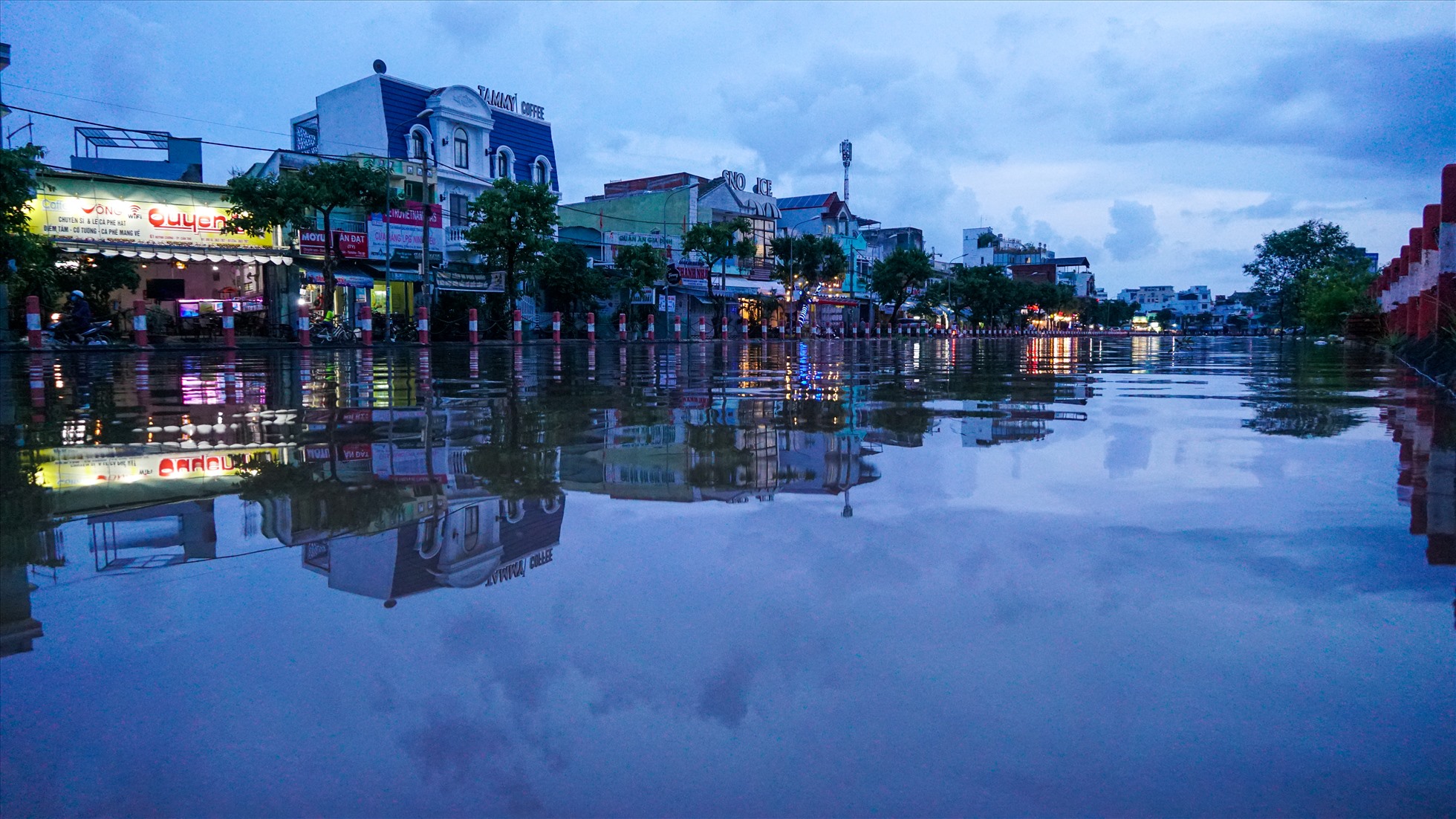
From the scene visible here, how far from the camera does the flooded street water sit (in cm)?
174

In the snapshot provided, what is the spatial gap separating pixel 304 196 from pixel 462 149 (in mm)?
13110

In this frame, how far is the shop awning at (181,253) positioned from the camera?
1144 inches

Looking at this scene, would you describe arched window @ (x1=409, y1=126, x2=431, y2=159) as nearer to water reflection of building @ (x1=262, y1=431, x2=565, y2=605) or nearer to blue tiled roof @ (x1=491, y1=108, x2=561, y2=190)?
blue tiled roof @ (x1=491, y1=108, x2=561, y2=190)

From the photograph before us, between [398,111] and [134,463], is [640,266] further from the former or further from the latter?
[134,463]

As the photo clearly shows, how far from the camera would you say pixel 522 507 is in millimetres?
3705

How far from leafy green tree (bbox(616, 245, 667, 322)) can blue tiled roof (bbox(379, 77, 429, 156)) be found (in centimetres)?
1048

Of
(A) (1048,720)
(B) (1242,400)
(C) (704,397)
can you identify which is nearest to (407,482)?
(A) (1048,720)

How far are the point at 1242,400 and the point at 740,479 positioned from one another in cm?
625

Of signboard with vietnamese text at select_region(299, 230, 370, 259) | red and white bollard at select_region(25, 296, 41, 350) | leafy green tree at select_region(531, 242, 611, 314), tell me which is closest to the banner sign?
leafy green tree at select_region(531, 242, 611, 314)

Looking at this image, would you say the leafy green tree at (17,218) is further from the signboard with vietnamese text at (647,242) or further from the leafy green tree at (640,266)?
the signboard with vietnamese text at (647,242)

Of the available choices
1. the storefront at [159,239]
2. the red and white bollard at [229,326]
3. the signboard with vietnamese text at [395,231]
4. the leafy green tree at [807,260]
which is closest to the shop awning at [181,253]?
the storefront at [159,239]

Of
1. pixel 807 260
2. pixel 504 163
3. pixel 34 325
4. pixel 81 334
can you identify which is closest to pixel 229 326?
pixel 81 334

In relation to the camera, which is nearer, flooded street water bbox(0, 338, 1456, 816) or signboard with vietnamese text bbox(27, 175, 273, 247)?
flooded street water bbox(0, 338, 1456, 816)

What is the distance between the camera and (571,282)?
1676 inches
